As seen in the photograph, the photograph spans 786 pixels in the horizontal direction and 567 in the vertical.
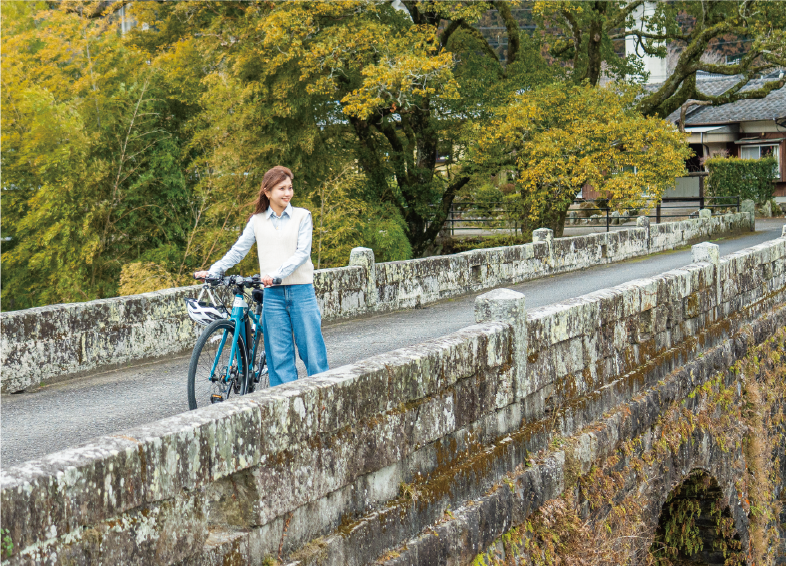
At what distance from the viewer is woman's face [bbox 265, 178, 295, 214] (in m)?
5.47

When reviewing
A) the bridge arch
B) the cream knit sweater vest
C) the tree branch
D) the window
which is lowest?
the bridge arch

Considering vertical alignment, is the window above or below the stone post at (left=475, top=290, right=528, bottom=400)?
above

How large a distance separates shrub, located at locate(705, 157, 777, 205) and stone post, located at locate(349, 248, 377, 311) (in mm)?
27663

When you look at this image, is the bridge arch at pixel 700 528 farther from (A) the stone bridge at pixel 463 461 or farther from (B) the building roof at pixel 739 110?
(B) the building roof at pixel 739 110

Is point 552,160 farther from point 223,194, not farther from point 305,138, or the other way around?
point 223,194

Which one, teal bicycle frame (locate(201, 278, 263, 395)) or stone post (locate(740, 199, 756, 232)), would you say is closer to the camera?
teal bicycle frame (locate(201, 278, 263, 395))

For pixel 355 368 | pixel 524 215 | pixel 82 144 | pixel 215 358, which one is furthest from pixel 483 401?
pixel 524 215

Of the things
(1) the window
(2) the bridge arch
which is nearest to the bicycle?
(2) the bridge arch

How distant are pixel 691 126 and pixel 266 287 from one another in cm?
3750

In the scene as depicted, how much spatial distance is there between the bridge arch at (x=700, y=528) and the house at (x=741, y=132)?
96.1 feet

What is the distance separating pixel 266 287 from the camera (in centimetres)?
558

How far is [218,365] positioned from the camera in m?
5.67

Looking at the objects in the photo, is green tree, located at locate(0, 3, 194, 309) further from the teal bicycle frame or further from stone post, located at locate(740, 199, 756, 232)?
stone post, located at locate(740, 199, 756, 232)

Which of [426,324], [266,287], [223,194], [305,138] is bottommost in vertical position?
[426,324]
